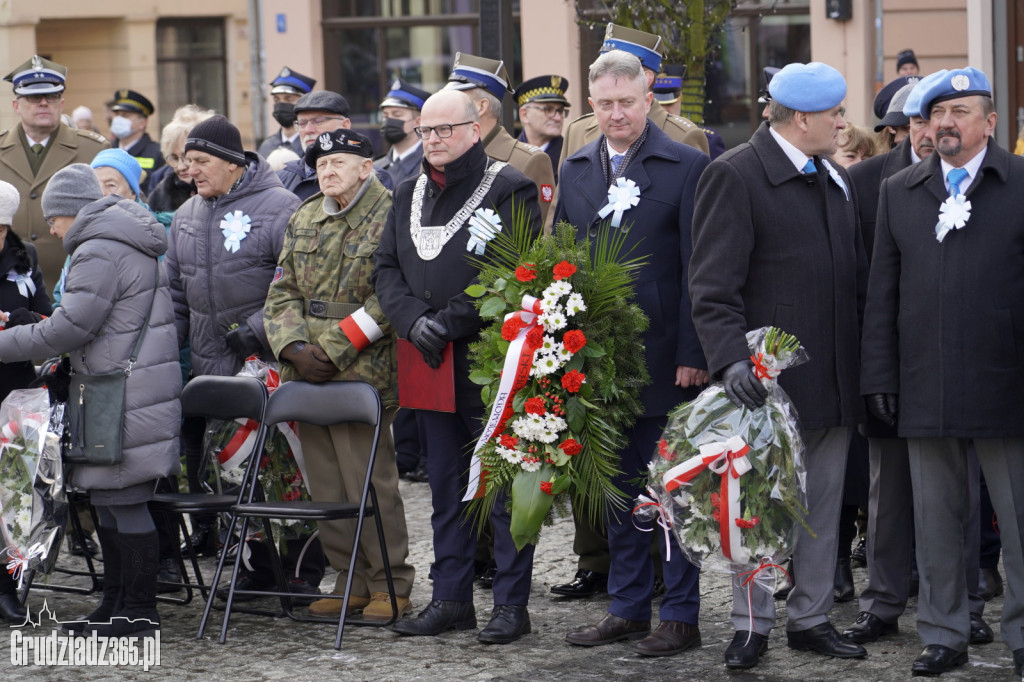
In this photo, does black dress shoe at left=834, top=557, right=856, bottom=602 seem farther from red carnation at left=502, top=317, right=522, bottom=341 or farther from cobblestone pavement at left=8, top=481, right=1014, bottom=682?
red carnation at left=502, top=317, right=522, bottom=341

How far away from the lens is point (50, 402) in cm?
631

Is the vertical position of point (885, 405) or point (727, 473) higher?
point (885, 405)

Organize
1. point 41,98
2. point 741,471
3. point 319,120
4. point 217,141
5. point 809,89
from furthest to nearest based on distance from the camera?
point 41,98 → point 319,120 → point 217,141 → point 809,89 → point 741,471

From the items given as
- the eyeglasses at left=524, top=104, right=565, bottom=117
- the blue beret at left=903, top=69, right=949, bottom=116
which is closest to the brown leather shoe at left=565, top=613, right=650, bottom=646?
the blue beret at left=903, top=69, right=949, bottom=116

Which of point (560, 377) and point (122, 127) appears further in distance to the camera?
point (122, 127)

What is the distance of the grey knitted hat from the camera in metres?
6.36

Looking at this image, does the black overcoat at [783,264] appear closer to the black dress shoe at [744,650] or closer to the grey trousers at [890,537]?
the grey trousers at [890,537]

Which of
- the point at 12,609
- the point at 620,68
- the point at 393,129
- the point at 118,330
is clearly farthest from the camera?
the point at 393,129

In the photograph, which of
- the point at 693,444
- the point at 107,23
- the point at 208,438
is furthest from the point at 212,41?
the point at 693,444

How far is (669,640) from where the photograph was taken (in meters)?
5.76

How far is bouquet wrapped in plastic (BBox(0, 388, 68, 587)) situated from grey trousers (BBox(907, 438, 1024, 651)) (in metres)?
3.38

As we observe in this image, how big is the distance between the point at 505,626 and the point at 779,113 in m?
2.23

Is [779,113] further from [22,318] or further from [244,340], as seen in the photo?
[22,318]

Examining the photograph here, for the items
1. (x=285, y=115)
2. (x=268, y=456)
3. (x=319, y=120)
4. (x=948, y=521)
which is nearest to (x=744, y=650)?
(x=948, y=521)
